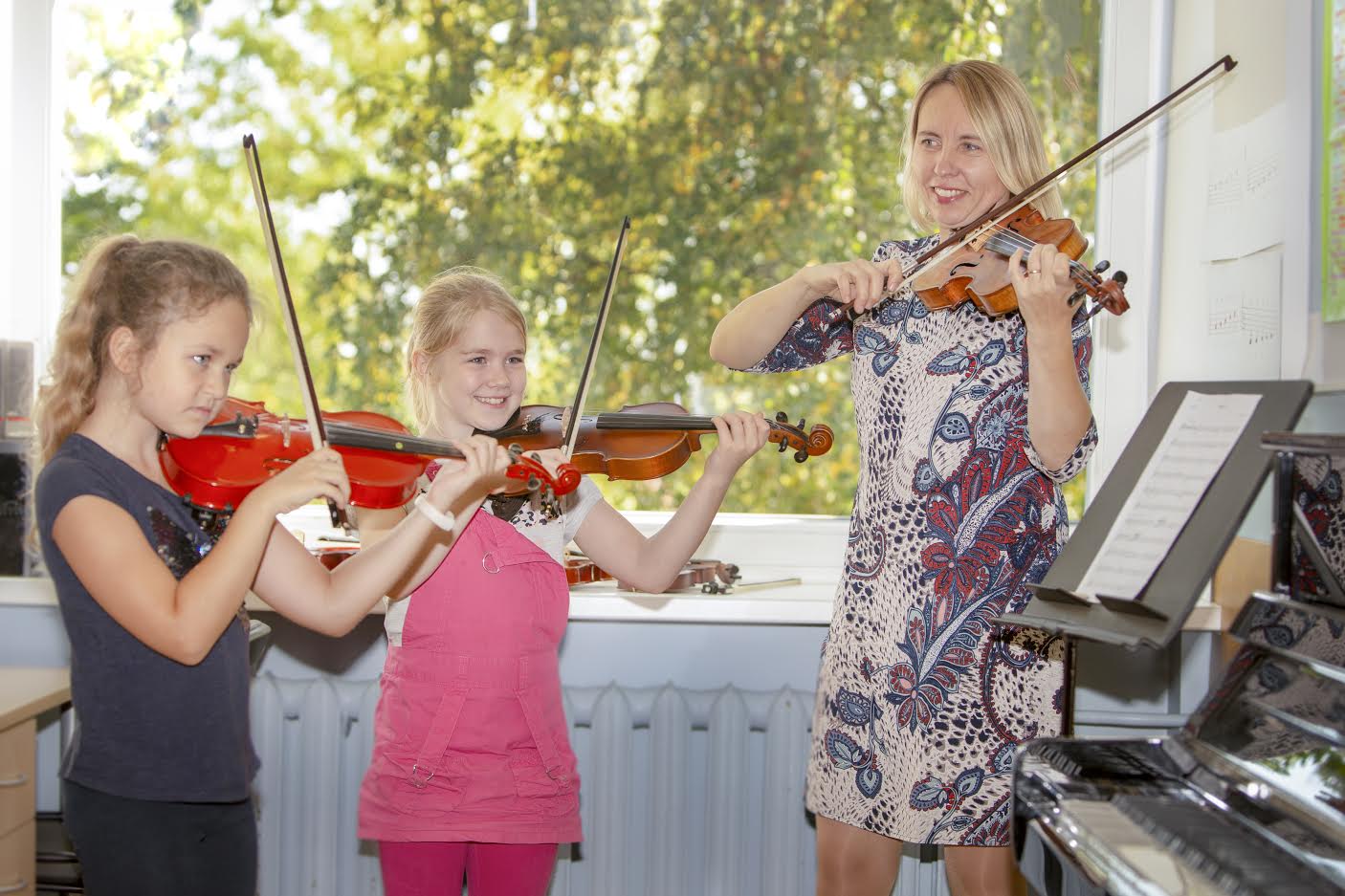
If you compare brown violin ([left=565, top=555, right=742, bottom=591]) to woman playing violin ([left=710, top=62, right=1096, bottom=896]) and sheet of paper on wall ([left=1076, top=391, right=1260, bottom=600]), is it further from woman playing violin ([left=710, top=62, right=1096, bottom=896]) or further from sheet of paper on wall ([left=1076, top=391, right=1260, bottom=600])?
sheet of paper on wall ([left=1076, top=391, right=1260, bottom=600])

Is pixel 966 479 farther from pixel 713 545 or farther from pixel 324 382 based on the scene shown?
pixel 324 382

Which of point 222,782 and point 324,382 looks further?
point 324,382

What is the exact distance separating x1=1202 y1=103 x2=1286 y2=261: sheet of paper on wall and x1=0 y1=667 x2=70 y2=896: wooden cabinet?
1869 millimetres

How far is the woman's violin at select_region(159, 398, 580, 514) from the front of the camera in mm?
1387

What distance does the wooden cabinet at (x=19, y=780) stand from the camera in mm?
1661

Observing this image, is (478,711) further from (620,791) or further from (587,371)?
(620,791)

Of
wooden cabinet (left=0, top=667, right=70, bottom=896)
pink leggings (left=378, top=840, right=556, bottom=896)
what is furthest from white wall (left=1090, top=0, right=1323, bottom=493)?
wooden cabinet (left=0, top=667, right=70, bottom=896)

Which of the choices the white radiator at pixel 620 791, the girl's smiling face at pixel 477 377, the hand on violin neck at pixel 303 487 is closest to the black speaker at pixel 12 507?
the white radiator at pixel 620 791

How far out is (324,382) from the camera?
2379 mm

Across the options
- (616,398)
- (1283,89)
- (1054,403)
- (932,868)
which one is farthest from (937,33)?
(932,868)

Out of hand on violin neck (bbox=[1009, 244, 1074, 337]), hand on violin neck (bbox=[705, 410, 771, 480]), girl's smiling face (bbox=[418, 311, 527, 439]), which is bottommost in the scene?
hand on violin neck (bbox=[705, 410, 771, 480])

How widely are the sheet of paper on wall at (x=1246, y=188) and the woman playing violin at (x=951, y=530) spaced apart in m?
0.39

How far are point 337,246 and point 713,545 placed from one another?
0.91 metres

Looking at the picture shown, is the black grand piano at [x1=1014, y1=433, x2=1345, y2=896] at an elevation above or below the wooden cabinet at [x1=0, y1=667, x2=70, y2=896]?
above
